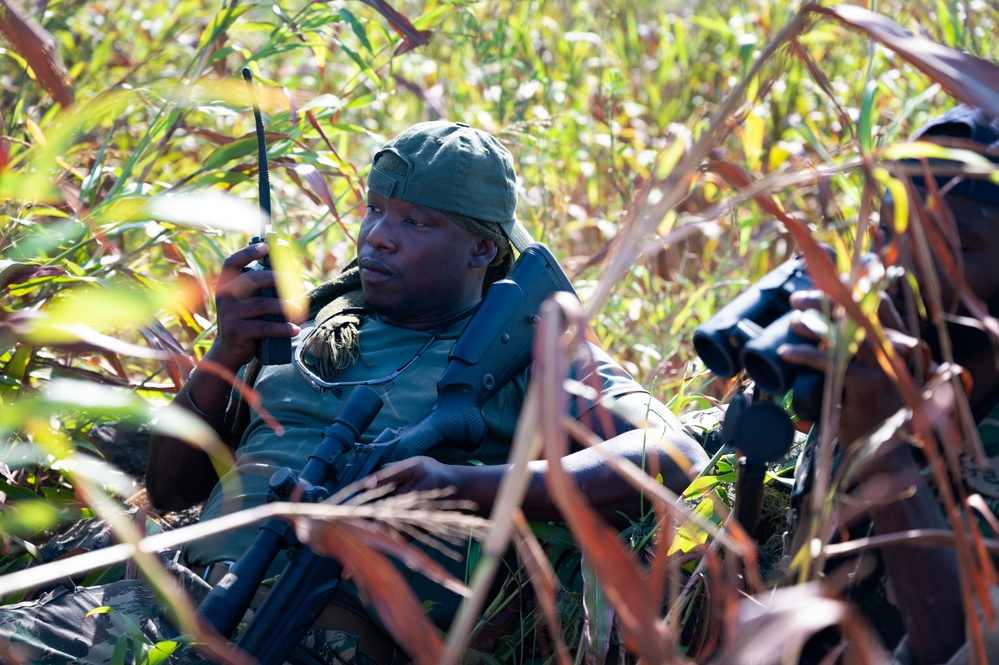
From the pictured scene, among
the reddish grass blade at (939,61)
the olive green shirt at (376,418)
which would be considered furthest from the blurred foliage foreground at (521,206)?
the olive green shirt at (376,418)

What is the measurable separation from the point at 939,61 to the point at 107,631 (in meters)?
1.64

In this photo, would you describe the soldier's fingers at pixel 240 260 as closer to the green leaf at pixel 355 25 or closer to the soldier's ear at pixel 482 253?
the soldier's ear at pixel 482 253

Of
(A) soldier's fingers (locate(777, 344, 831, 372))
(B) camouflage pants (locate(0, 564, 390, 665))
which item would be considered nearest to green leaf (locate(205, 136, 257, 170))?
(B) camouflage pants (locate(0, 564, 390, 665))

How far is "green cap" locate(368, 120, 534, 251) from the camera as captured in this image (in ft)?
7.47

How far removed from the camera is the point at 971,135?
1.47m

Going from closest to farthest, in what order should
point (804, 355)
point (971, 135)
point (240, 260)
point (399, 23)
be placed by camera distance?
point (804, 355), point (971, 135), point (240, 260), point (399, 23)

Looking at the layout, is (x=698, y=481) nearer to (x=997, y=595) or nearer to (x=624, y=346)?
(x=997, y=595)

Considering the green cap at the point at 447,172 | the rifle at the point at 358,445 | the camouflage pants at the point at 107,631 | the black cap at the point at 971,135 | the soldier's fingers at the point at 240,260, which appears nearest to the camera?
the black cap at the point at 971,135

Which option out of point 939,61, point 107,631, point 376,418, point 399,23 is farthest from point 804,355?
point 399,23

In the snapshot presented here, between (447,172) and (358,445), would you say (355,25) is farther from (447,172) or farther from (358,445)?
(358,445)

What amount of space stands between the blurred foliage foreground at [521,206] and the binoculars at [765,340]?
3.8 inches

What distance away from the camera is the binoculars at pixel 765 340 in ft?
3.98

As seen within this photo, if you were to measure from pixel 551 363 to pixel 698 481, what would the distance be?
108cm

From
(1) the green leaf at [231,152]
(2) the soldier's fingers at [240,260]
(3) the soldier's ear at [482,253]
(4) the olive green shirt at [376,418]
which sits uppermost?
(1) the green leaf at [231,152]
